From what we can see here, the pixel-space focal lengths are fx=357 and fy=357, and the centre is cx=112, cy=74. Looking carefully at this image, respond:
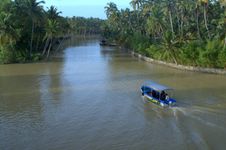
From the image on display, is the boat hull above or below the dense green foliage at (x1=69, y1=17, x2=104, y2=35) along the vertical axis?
below

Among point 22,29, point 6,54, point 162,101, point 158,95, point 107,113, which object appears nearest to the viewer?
point 107,113

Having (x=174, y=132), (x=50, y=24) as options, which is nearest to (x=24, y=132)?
(x=174, y=132)

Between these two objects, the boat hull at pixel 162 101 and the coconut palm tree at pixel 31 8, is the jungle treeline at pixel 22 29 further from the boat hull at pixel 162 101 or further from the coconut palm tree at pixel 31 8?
the boat hull at pixel 162 101

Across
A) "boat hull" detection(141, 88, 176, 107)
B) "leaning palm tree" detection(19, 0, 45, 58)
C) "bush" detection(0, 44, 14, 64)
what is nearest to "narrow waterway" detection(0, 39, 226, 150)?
"boat hull" detection(141, 88, 176, 107)

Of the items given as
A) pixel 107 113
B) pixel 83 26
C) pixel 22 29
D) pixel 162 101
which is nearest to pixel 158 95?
pixel 162 101

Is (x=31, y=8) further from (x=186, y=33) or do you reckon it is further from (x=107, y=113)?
(x=107, y=113)

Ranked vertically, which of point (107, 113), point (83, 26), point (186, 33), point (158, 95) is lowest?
point (107, 113)

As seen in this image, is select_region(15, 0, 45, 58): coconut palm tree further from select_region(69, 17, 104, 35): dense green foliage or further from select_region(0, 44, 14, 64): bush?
select_region(69, 17, 104, 35): dense green foliage

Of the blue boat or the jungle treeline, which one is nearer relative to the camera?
the blue boat
